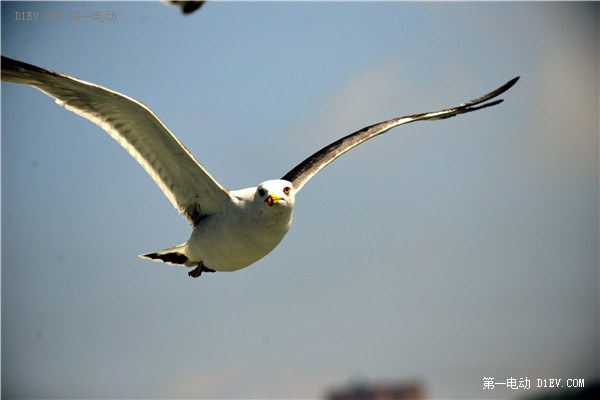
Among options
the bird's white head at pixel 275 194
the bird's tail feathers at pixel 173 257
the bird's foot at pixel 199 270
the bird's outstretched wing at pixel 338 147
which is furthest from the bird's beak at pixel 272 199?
the bird's tail feathers at pixel 173 257

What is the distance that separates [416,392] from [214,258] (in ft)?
76.1

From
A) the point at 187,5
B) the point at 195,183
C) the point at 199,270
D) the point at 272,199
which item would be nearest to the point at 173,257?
the point at 199,270

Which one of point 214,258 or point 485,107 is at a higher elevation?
point 485,107

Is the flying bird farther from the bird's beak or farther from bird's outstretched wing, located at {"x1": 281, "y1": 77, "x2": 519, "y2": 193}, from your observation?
bird's outstretched wing, located at {"x1": 281, "y1": 77, "x2": 519, "y2": 193}

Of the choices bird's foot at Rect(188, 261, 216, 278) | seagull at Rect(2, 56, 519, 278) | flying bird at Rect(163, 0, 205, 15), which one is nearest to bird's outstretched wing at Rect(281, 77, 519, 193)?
seagull at Rect(2, 56, 519, 278)

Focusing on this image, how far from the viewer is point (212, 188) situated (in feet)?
35.8

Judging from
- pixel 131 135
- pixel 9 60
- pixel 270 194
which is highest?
Answer: pixel 9 60

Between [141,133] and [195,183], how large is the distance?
3.23 feet

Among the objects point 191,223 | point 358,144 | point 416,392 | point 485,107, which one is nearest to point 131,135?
point 191,223

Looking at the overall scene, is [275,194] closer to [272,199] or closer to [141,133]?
[272,199]

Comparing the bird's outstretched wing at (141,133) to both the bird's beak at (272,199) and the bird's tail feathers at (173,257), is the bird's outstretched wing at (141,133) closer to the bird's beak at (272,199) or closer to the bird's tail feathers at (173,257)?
the bird's tail feathers at (173,257)

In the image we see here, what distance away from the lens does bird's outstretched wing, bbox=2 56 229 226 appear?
993cm

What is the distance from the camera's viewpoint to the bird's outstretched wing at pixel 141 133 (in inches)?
391

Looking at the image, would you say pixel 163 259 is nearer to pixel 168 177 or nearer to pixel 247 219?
pixel 168 177
